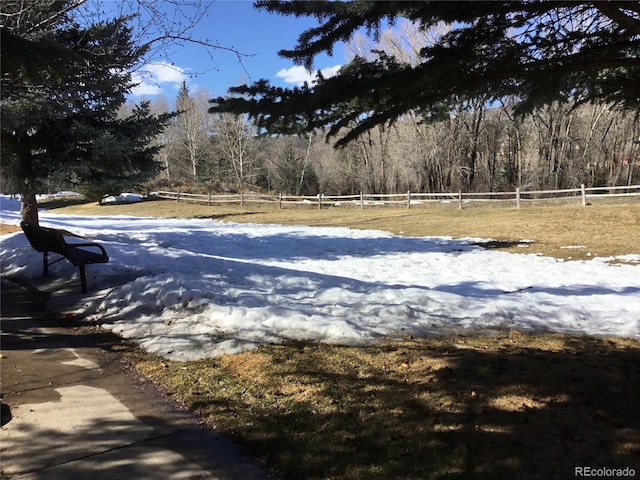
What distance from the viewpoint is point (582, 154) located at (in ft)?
120

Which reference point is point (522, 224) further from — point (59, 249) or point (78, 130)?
point (59, 249)

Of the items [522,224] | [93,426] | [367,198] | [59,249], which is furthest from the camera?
[367,198]

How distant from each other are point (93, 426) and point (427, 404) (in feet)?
7.97

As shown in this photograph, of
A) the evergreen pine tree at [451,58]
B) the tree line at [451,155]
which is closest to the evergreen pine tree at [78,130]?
the evergreen pine tree at [451,58]

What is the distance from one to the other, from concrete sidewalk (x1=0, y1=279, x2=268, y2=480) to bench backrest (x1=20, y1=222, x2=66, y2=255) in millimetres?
2634

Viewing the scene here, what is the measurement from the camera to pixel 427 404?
3564 millimetres

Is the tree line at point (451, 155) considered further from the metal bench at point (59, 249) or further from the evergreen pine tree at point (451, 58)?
the evergreen pine tree at point (451, 58)

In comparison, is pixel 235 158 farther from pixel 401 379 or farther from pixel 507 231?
pixel 401 379

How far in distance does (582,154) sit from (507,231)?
23.9 metres

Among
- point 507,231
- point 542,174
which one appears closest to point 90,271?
point 507,231

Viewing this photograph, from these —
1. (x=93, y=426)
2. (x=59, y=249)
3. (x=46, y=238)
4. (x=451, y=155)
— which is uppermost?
(x=451, y=155)

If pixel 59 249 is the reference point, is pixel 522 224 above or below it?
below

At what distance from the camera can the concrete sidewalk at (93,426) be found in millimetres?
2869

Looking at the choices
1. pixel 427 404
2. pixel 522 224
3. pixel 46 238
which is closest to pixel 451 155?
pixel 522 224
